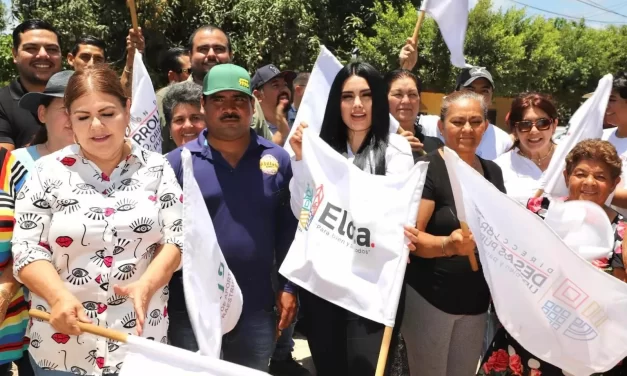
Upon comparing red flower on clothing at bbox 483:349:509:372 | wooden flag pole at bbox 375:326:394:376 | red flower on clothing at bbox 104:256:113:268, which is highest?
red flower on clothing at bbox 104:256:113:268

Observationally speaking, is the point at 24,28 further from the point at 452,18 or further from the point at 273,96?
the point at 452,18

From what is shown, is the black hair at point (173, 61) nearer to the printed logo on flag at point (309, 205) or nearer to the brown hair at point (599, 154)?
the printed logo on flag at point (309, 205)

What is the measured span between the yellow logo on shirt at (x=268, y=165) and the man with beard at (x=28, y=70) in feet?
5.98

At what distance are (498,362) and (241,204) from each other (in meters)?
1.59

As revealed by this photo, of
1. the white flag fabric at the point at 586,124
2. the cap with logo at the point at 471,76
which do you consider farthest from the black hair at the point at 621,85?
the cap with logo at the point at 471,76

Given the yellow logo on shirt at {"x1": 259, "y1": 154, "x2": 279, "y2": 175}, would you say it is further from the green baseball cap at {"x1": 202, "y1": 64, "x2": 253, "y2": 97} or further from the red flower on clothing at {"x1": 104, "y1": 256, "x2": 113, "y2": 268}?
the red flower on clothing at {"x1": 104, "y1": 256, "x2": 113, "y2": 268}

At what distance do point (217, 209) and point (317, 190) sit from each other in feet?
1.83

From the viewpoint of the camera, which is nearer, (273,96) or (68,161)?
(68,161)

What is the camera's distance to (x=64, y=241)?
2.30 metres

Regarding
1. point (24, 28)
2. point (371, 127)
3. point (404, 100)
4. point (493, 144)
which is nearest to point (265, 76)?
point (404, 100)


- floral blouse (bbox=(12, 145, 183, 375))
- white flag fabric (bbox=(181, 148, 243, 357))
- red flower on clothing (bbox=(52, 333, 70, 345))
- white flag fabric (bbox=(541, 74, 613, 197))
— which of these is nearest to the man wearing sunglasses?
white flag fabric (bbox=(181, 148, 243, 357))

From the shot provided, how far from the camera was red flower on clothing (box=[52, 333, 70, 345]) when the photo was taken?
2369 mm

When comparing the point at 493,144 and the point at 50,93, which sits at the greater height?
the point at 50,93

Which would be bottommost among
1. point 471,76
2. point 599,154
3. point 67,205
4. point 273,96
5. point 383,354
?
point 383,354
